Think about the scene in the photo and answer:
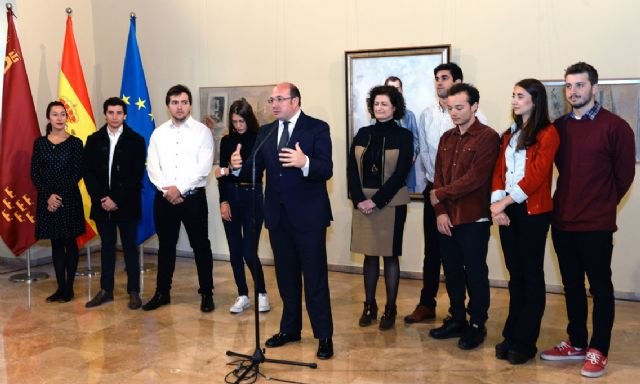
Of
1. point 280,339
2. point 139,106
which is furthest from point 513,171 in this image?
point 139,106

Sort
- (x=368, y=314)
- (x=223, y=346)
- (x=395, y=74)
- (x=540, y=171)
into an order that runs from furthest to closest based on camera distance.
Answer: (x=395, y=74) < (x=368, y=314) < (x=223, y=346) < (x=540, y=171)

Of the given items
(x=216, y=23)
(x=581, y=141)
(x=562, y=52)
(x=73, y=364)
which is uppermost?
(x=216, y=23)

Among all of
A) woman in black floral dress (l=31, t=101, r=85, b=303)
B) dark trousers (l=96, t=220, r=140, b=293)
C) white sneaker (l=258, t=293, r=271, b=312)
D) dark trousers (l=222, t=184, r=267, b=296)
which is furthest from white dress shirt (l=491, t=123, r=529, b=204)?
woman in black floral dress (l=31, t=101, r=85, b=303)

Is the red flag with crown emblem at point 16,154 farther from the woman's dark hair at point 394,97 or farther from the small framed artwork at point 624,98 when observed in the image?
the small framed artwork at point 624,98

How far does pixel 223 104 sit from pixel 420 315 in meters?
3.19

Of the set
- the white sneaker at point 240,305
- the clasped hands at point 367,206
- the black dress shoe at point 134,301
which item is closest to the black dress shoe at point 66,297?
the black dress shoe at point 134,301

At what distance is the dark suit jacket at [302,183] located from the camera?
146 inches

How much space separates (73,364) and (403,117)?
2.62 m

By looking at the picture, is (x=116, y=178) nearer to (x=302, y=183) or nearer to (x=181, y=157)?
(x=181, y=157)

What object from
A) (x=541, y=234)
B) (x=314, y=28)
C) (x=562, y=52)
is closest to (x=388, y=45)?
(x=314, y=28)

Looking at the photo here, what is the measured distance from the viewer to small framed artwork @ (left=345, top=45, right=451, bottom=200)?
18.4ft

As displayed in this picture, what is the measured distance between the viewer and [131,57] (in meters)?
6.39

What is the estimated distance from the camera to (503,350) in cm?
385

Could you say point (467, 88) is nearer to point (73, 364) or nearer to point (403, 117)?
point (403, 117)
